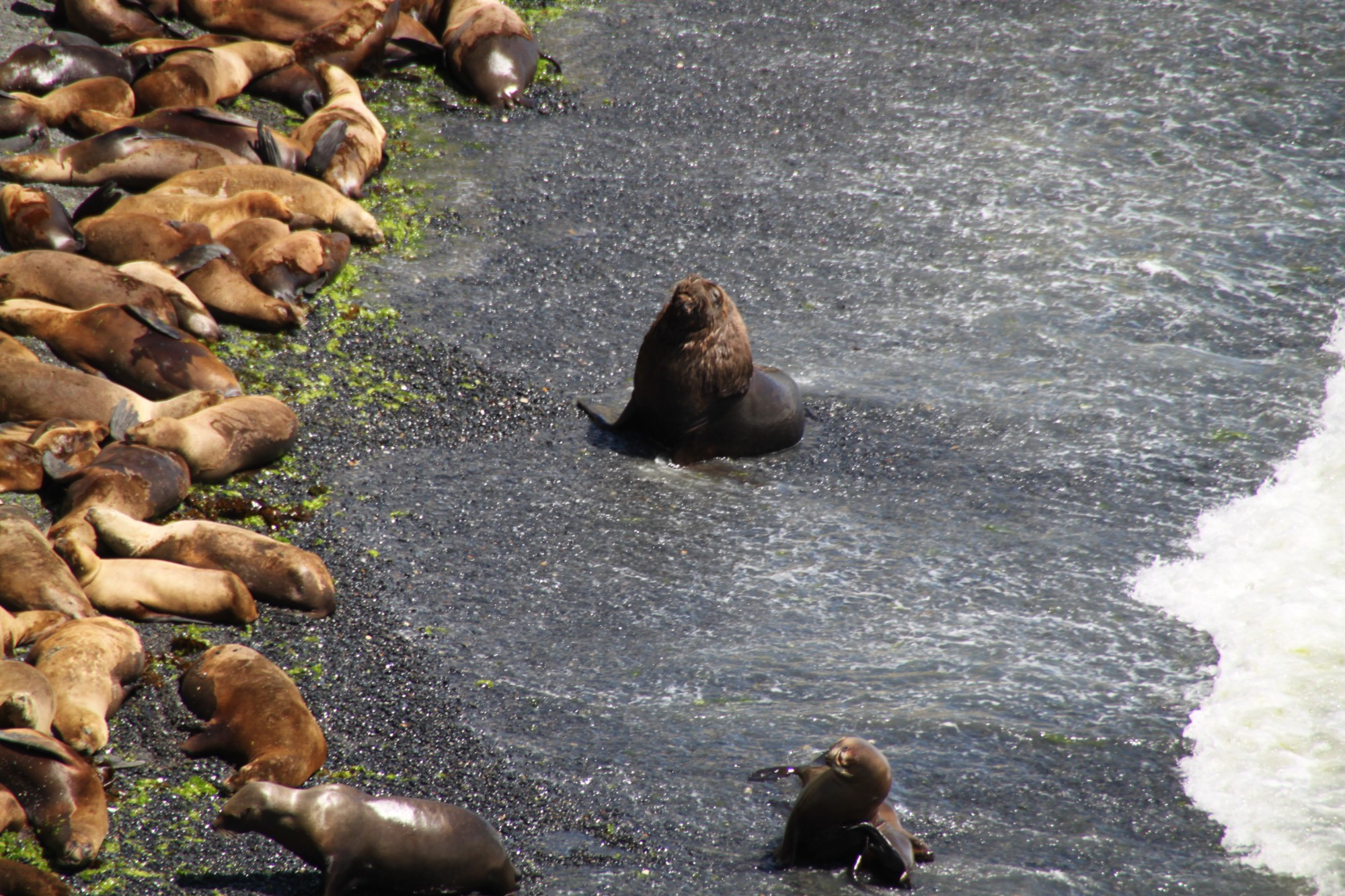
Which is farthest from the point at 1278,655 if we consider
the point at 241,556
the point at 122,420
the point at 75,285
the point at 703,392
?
the point at 75,285

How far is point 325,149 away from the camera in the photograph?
820 centimetres

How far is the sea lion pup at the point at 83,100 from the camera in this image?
26.1 ft

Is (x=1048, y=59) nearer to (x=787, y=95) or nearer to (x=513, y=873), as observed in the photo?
(x=787, y=95)

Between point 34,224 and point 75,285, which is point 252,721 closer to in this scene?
point 75,285

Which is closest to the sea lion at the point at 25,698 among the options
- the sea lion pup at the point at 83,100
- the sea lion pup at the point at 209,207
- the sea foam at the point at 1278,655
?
the sea foam at the point at 1278,655

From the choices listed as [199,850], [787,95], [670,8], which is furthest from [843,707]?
[670,8]

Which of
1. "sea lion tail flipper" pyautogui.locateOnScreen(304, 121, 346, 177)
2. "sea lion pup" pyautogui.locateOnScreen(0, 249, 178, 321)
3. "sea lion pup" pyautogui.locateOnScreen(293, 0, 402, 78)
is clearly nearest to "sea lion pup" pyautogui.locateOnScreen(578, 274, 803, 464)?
"sea lion pup" pyautogui.locateOnScreen(0, 249, 178, 321)

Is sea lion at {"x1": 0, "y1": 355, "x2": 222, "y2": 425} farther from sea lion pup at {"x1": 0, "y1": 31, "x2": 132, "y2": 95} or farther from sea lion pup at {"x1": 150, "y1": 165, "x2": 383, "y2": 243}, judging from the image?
sea lion pup at {"x1": 0, "y1": 31, "x2": 132, "y2": 95}

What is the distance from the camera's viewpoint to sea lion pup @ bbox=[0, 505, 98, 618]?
4293 millimetres

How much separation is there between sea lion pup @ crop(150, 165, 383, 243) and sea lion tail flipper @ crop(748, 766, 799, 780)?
5071 mm

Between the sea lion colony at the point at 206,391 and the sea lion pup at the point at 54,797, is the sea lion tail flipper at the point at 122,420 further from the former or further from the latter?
the sea lion pup at the point at 54,797

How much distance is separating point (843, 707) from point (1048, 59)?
311 inches

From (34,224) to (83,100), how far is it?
5.74ft

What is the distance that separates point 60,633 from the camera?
4082 mm
